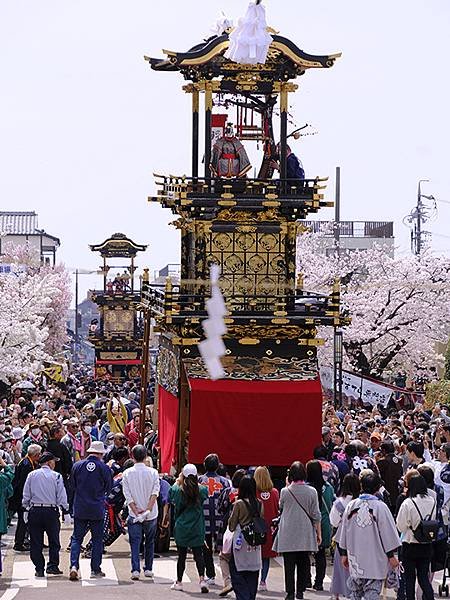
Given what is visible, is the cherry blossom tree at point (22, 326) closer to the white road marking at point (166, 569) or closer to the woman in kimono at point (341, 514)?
the white road marking at point (166, 569)

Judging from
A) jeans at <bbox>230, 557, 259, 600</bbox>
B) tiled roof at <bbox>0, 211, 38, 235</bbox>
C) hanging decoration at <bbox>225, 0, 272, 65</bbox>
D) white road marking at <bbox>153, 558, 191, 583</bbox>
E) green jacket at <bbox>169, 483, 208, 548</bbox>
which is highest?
tiled roof at <bbox>0, 211, 38, 235</bbox>

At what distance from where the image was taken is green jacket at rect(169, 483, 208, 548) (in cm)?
1520

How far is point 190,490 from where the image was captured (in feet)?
50.0

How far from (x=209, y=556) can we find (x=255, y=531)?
8.29 feet

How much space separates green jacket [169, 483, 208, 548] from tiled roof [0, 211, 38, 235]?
326 feet

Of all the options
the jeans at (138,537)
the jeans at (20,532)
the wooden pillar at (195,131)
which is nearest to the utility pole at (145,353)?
the wooden pillar at (195,131)

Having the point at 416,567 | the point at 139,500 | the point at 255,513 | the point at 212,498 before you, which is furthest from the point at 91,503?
the point at 416,567

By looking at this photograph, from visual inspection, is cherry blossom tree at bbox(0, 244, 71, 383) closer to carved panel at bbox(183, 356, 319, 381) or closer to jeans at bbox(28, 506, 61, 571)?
carved panel at bbox(183, 356, 319, 381)

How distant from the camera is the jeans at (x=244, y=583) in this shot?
13.4 metres

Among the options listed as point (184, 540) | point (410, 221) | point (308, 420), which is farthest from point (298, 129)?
point (410, 221)

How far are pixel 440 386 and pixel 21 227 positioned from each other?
84.7 m

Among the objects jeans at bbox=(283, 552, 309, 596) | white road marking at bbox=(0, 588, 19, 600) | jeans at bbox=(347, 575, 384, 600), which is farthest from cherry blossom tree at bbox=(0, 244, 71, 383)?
jeans at bbox=(347, 575, 384, 600)

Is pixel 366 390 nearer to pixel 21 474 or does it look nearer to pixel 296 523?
pixel 21 474

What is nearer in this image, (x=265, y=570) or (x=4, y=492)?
(x=265, y=570)
